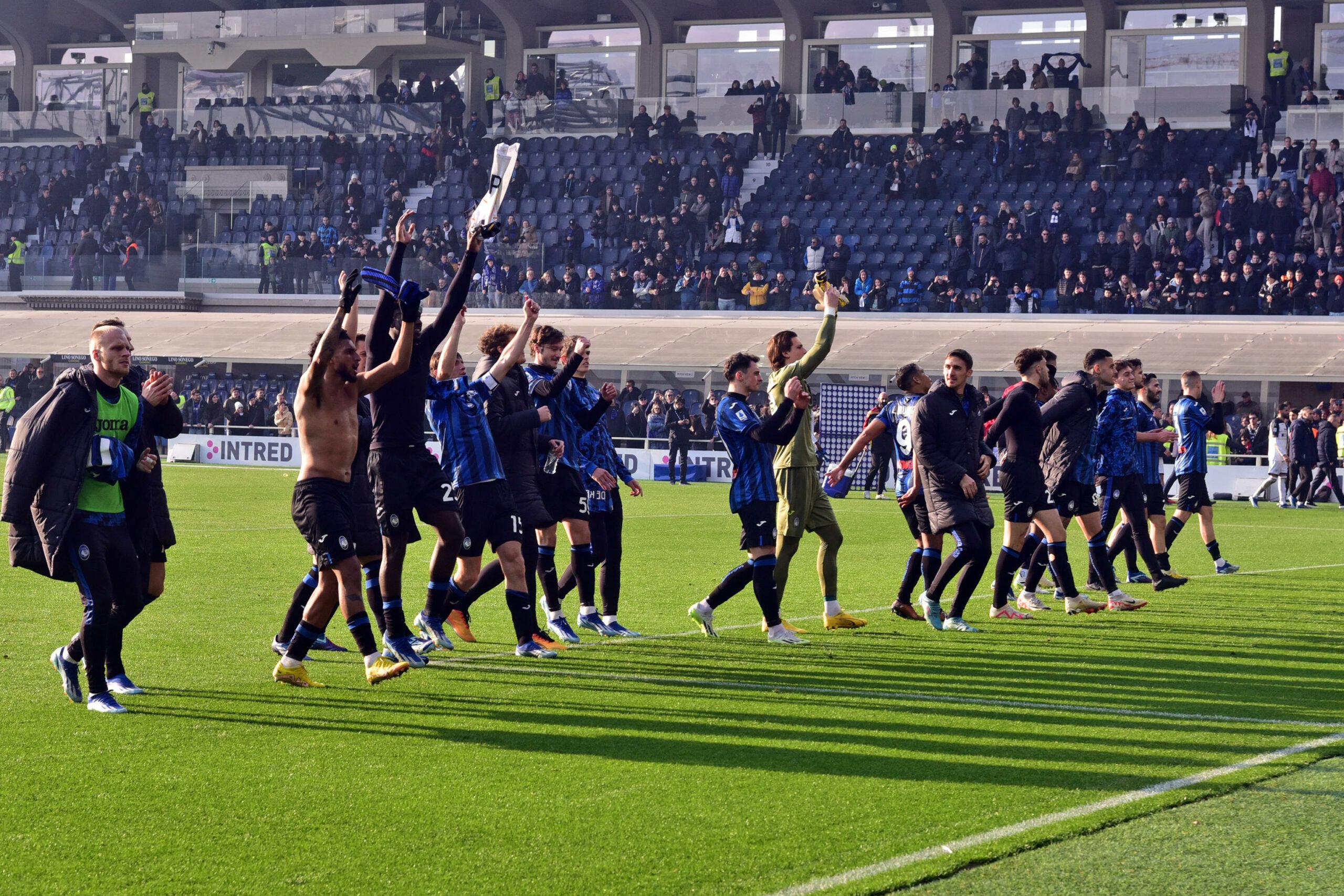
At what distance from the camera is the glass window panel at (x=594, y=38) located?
46625 mm

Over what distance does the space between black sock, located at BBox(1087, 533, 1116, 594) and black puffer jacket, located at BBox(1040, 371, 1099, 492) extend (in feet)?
2.19

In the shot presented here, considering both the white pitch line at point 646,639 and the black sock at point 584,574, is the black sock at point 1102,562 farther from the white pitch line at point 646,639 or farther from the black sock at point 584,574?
the black sock at point 584,574

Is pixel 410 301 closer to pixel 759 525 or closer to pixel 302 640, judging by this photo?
pixel 302 640

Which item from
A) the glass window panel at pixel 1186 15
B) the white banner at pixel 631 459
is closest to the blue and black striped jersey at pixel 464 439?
the white banner at pixel 631 459

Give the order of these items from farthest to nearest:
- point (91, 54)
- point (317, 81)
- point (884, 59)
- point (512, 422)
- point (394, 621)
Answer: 1. point (91, 54)
2. point (317, 81)
3. point (884, 59)
4. point (512, 422)
5. point (394, 621)

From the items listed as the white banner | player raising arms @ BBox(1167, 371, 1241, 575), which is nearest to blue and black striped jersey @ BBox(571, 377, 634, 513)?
player raising arms @ BBox(1167, 371, 1241, 575)

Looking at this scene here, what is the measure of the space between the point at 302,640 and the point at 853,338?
84.1 feet

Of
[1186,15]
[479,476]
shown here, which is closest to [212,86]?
[1186,15]

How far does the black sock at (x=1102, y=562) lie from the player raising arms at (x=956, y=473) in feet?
6.77

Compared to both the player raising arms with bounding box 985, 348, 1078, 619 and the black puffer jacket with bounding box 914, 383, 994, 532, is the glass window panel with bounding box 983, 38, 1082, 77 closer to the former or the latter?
the player raising arms with bounding box 985, 348, 1078, 619

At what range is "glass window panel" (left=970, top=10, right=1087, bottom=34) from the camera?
136 feet

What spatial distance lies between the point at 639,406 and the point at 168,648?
2408 cm

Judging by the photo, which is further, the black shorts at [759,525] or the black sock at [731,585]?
the black sock at [731,585]

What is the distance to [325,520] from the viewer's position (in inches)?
316
